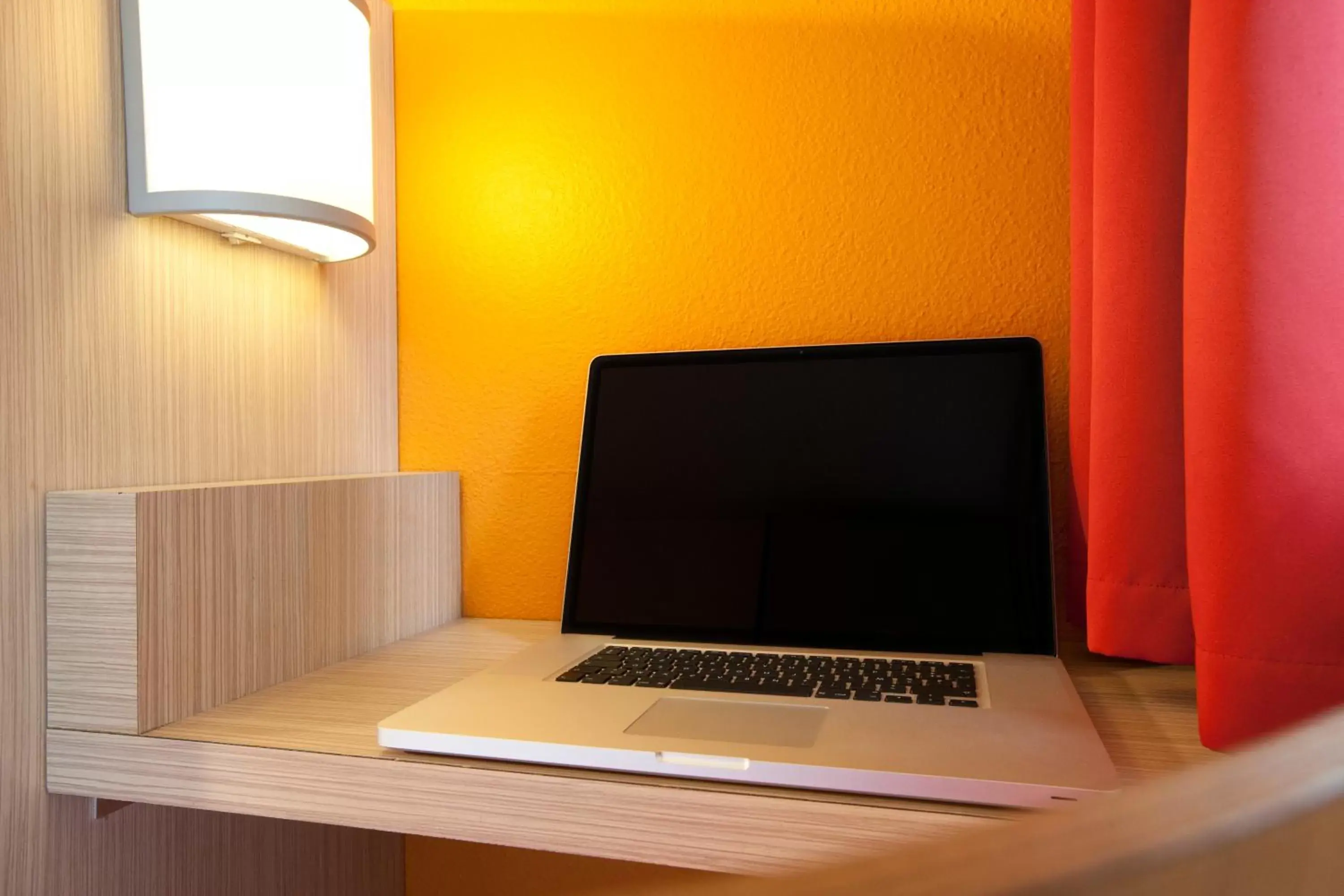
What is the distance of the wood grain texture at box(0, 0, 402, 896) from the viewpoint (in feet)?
2.20

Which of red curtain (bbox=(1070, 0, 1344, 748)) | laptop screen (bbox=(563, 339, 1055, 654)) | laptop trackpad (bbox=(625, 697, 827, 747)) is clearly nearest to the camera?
red curtain (bbox=(1070, 0, 1344, 748))

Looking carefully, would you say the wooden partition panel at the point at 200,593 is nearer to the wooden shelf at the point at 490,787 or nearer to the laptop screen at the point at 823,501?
the wooden shelf at the point at 490,787

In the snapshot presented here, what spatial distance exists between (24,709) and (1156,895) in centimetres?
81

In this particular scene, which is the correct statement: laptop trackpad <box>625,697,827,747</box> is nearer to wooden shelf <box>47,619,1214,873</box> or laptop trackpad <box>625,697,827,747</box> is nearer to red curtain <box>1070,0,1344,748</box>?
wooden shelf <box>47,619,1214,873</box>

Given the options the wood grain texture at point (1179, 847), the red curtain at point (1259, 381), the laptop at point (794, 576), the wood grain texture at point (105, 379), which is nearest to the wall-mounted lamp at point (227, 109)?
the wood grain texture at point (105, 379)

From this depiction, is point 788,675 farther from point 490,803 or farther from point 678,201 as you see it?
point 678,201

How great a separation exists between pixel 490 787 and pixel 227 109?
59cm

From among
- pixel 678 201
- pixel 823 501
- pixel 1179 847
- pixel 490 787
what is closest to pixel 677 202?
pixel 678 201

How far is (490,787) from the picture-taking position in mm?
590

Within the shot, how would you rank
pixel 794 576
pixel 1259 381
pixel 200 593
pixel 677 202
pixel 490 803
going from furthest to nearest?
pixel 677 202 < pixel 794 576 < pixel 200 593 < pixel 490 803 < pixel 1259 381

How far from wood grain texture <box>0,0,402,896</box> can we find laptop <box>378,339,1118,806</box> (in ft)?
1.03

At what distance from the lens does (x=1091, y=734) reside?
58 centimetres

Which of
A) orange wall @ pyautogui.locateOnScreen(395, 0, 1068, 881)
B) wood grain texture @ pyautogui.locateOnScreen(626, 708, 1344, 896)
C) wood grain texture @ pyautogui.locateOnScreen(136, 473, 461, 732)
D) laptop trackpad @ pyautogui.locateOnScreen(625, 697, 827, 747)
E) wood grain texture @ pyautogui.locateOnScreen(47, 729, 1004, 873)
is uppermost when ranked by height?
orange wall @ pyautogui.locateOnScreen(395, 0, 1068, 881)

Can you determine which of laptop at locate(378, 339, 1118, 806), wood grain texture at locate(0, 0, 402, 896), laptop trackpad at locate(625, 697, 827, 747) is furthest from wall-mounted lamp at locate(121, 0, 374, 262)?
laptop trackpad at locate(625, 697, 827, 747)
